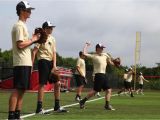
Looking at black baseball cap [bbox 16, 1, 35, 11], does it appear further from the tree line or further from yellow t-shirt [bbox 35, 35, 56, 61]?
the tree line

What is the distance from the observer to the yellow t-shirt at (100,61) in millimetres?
16391

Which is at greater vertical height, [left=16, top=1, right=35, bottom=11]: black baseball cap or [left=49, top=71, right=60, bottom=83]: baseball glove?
[left=16, top=1, right=35, bottom=11]: black baseball cap

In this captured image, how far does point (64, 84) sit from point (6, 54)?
7786 centimetres

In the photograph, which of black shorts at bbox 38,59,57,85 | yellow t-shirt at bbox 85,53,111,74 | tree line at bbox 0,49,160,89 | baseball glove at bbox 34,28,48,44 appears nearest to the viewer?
baseball glove at bbox 34,28,48,44

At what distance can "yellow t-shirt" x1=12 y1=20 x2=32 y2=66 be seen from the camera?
9.30 meters

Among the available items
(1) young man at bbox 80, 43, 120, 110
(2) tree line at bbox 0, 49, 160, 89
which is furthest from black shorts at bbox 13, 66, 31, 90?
(2) tree line at bbox 0, 49, 160, 89

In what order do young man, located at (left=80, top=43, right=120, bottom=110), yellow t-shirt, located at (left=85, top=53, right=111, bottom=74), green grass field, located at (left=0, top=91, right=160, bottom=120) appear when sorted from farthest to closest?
yellow t-shirt, located at (left=85, top=53, right=111, bottom=74) → young man, located at (left=80, top=43, right=120, bottom=110) → green grass field, located at (left=0, top=91, right=160, bottom=120)

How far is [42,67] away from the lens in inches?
494

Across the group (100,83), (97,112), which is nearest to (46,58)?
(97,112)

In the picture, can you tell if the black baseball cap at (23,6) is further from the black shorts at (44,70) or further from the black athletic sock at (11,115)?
the black shorts at (44,70)

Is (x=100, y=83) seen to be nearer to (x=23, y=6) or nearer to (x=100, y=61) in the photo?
(x=100, y=61)

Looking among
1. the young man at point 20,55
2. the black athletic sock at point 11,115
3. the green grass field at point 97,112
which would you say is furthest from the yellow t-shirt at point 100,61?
the black athletic sock at point 11,115

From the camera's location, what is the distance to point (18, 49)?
30.7 feet

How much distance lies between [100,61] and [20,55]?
7373 millimetres
